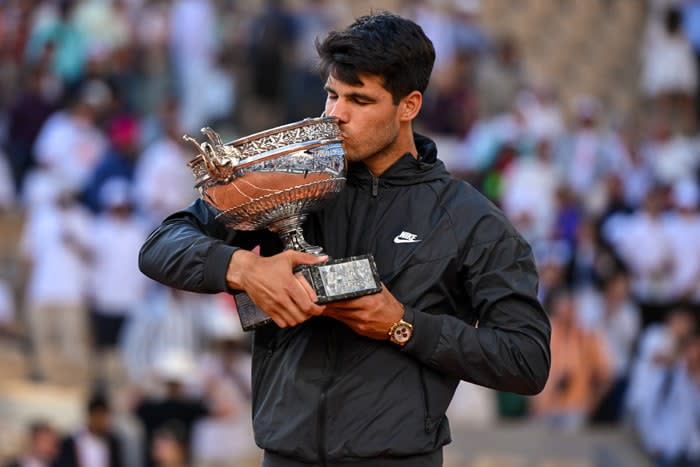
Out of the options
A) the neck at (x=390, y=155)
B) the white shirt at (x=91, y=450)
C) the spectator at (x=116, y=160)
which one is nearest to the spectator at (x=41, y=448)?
the white shirt at (x=91, y=450)

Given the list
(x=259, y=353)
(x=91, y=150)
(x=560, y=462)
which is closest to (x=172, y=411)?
(x=560, y=462)

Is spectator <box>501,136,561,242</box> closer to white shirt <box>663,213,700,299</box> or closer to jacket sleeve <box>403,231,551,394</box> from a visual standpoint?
white shirt <box>663,213,700,299</box>

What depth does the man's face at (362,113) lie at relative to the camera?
350 centimetres

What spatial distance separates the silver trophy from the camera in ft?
10.7

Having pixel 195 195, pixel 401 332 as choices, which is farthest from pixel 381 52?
pixel 195 195

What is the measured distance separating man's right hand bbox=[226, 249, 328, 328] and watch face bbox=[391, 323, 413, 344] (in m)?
0.21

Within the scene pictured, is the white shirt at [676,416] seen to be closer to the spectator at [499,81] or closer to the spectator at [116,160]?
the spectator at [116,160]

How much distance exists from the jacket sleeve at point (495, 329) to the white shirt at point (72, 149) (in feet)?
30.6

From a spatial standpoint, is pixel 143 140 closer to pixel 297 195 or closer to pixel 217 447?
pixel 217 447

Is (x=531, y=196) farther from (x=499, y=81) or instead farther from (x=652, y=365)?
(x=499, y=81)

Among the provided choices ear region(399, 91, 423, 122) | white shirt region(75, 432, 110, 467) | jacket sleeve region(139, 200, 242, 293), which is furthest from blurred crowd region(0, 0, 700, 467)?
ear region(399, 91, 423, 122)

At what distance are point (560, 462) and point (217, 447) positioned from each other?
2.31 metres

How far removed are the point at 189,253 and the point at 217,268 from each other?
0.09 m

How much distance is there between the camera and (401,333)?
3412 millimetres
